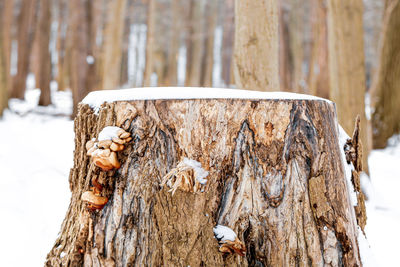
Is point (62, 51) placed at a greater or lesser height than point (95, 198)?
greater

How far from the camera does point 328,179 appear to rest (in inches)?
53.2

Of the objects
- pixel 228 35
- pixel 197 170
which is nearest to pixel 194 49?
pixel 228 35

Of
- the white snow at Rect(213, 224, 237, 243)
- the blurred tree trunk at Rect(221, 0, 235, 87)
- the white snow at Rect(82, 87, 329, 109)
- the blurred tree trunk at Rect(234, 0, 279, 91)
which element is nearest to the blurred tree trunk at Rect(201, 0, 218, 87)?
the blurred tree trunk at Rect(221, 0, 235, 87)

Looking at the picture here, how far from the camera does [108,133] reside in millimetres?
1299

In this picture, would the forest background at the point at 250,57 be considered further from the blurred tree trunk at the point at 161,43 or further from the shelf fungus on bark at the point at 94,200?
the shelf fungus on bark at the point at 94,200

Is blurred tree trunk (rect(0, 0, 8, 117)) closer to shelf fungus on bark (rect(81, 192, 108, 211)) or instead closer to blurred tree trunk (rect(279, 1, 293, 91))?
shelf fungus on bark (rect(81, 192, 108, 211))

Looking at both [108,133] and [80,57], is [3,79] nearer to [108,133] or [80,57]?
[80,57]

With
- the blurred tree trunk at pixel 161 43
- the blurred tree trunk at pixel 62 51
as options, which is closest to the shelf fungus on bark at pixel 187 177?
the blurred tree trunk at pixel 62 51

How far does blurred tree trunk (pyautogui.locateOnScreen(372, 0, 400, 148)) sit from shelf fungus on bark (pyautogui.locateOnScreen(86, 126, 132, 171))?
534 centimetres

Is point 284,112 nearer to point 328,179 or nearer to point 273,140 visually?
point 273,140

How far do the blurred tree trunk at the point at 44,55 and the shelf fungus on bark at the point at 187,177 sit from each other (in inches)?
305

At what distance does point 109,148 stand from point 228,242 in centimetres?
56

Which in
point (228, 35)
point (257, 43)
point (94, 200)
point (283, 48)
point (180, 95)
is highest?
point (228, 35)

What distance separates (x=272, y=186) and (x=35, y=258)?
4.98 ft
